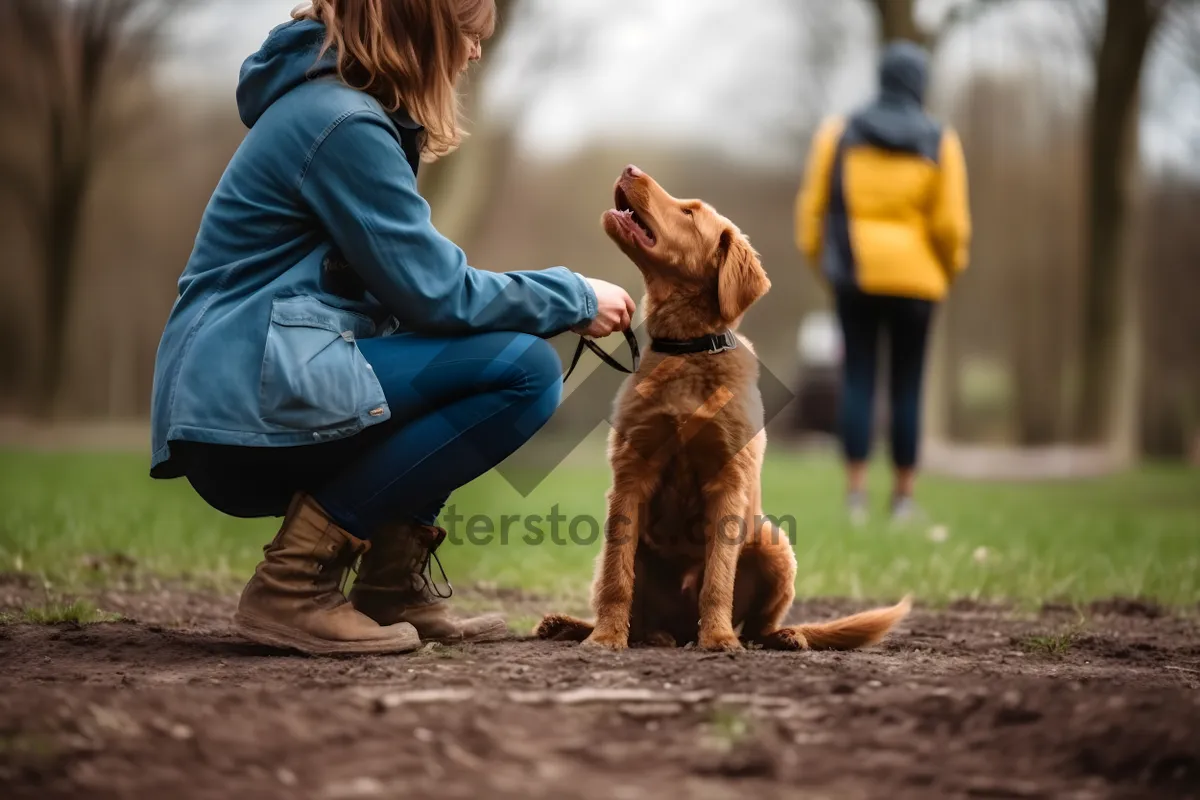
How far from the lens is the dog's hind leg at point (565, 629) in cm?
342

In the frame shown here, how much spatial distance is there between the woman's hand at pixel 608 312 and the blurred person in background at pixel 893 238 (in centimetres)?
364

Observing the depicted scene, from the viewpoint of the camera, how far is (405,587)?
10.9 feet

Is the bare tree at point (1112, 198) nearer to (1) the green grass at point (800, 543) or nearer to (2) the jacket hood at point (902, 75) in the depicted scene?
(1) the green grass at point (800, 543)

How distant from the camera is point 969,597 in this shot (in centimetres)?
463

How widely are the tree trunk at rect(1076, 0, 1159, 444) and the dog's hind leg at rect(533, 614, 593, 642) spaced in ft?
34.8

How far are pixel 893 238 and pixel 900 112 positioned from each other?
30.5 inches

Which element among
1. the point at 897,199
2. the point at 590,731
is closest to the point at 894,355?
the point at 897,199

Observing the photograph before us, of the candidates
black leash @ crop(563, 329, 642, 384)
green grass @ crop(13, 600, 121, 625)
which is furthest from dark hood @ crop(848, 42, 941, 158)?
green grass @ crop(13, 600, 121, 625)

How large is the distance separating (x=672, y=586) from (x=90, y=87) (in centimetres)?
1703

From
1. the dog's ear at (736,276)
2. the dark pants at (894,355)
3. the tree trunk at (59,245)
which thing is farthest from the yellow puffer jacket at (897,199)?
the tree trunk at (59,245)

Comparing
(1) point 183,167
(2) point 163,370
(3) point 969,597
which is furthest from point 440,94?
(1) point 183,167

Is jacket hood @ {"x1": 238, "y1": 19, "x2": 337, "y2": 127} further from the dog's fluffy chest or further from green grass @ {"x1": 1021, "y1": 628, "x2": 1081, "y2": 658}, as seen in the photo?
green grass @ {"x1": 1021, "y1": 628, "x2": 1081, "y2": 658}

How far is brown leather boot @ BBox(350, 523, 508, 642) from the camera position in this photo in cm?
329

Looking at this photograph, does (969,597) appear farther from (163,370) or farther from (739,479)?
(163,370)
